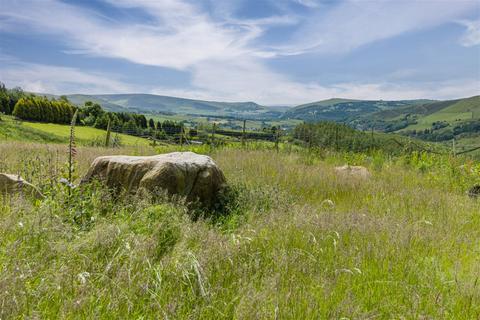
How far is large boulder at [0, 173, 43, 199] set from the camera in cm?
451

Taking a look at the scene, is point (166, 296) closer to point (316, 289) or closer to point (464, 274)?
point (316, 289)

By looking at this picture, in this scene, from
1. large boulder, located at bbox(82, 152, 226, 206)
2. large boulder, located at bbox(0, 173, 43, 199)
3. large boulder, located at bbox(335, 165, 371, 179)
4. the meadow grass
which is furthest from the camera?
large boulder, located at bbox(335, 165, 371, 179)

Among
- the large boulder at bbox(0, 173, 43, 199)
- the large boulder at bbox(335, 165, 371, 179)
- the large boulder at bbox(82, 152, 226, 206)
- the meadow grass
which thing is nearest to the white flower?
the meadow grass

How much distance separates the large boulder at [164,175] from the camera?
5184mm

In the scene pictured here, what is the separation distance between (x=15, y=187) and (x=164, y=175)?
2.21 metres

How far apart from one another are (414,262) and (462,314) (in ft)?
2.82

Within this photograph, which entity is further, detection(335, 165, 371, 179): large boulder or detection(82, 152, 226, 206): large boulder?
detection(335, 165, 371, 179): large boulder

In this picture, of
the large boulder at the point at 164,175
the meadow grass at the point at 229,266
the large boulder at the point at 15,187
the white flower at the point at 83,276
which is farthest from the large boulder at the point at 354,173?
the white flower at the point at 83,276

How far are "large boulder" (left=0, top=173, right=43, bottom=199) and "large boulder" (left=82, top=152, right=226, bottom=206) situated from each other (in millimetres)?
878

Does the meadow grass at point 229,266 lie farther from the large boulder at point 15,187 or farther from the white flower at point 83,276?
the large boulder at point 15,187

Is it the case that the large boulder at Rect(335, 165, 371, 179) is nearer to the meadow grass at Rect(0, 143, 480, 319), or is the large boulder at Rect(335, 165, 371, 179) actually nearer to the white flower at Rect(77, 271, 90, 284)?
→ the meadow grass at Rect(0, 143, 480, 319)

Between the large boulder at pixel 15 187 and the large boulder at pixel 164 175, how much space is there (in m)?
0.88

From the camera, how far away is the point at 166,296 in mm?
2211

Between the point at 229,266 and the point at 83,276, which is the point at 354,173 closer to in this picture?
the point at 229,266
